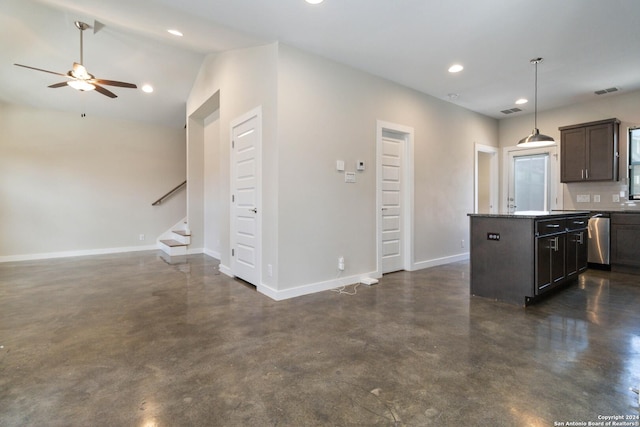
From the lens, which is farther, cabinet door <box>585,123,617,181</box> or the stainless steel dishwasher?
cabinet door <box>585,123,617,181</box>

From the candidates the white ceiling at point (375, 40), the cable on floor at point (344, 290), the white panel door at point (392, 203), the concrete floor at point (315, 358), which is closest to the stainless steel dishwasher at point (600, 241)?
the concrete floor at point (315, 358)

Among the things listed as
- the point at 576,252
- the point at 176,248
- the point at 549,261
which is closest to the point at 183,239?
the point at 176,248

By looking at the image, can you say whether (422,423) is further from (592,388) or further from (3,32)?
(3,32)

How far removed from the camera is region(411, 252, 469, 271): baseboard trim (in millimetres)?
4979

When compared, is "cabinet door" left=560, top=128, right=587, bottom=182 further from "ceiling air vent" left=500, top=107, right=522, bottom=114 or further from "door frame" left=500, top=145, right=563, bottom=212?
"ceiling air vent" left=500, top=107, right=522, bottom=114

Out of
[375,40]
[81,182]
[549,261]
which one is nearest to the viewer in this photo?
[549,261]

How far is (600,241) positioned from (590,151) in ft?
5.26

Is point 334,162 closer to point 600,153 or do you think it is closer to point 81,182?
point 600,153

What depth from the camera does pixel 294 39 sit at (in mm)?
3406

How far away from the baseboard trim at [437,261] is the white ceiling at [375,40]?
9.40 feet

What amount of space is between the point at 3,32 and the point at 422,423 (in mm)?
6750

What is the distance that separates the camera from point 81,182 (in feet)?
21.3

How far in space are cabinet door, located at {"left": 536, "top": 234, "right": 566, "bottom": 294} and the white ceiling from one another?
225 centimetres

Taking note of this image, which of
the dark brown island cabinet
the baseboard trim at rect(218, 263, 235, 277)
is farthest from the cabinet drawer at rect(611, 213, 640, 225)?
the baseboard trim at rect(218, 263, 235, 277)
